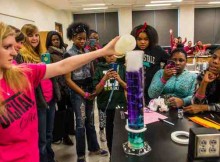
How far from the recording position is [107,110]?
204cm

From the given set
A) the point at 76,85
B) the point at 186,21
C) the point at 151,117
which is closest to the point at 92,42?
the point at 76,85

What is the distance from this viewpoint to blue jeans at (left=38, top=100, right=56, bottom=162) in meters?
1.91

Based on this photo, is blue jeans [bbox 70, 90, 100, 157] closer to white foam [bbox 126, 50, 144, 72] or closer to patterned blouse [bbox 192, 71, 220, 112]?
patterned blouse [bbox 192, 71, 220, 112]

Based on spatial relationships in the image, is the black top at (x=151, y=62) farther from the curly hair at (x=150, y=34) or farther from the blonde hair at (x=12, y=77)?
the blonde hair at (x=12, y=77)

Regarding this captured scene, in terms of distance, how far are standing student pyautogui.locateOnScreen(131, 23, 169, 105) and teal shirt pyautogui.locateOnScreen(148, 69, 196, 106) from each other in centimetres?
26

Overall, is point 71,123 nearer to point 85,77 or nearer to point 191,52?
point 85,77

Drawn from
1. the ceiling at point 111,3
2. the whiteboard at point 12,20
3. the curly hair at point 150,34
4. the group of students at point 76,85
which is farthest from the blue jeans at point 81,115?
the ceiling at point 111,3

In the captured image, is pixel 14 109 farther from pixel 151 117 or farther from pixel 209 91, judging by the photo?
pixel 209 91

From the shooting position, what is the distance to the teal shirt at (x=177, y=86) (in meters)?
1.67

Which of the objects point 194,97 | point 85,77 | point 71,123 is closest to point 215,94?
point 194,97

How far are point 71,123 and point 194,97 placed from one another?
5.75 feet

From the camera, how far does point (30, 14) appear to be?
5789 millimetres

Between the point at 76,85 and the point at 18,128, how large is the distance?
1.14 meters

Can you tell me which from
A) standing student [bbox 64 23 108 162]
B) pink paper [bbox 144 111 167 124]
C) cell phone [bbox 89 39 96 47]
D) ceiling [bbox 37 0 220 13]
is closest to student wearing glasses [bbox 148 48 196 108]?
pink paper [bbox 144 111 167 124]
